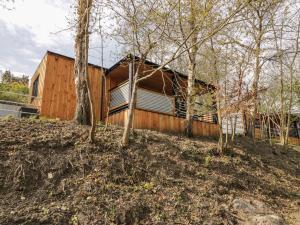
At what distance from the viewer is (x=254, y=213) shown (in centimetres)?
591

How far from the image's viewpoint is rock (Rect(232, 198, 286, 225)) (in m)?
5.54

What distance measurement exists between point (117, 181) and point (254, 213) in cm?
316

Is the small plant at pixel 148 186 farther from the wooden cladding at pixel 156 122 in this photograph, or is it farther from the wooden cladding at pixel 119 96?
the wooden cladding at pixel 119 96

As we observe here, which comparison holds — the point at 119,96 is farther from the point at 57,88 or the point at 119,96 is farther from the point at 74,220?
the point at 74,220

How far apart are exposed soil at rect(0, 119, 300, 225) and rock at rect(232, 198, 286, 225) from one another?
17 cm

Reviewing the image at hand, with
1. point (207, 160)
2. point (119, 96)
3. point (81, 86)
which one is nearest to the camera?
point (207, 160)

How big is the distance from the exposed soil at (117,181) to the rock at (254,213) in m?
0.17

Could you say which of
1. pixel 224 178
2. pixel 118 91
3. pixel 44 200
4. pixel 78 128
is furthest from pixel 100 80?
pixel 44 200

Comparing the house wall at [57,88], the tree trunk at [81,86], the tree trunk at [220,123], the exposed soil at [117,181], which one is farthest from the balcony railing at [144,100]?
the exposed soil at [117,181]

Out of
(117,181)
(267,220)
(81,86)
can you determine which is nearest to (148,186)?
(117,181)

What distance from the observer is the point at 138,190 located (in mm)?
5699

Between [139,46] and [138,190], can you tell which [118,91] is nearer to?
[139,46]

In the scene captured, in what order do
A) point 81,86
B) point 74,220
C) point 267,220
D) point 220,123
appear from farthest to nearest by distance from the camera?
point 220,123
point 81,86
point 267,220
point 74,220

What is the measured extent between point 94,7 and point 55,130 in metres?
3.37
